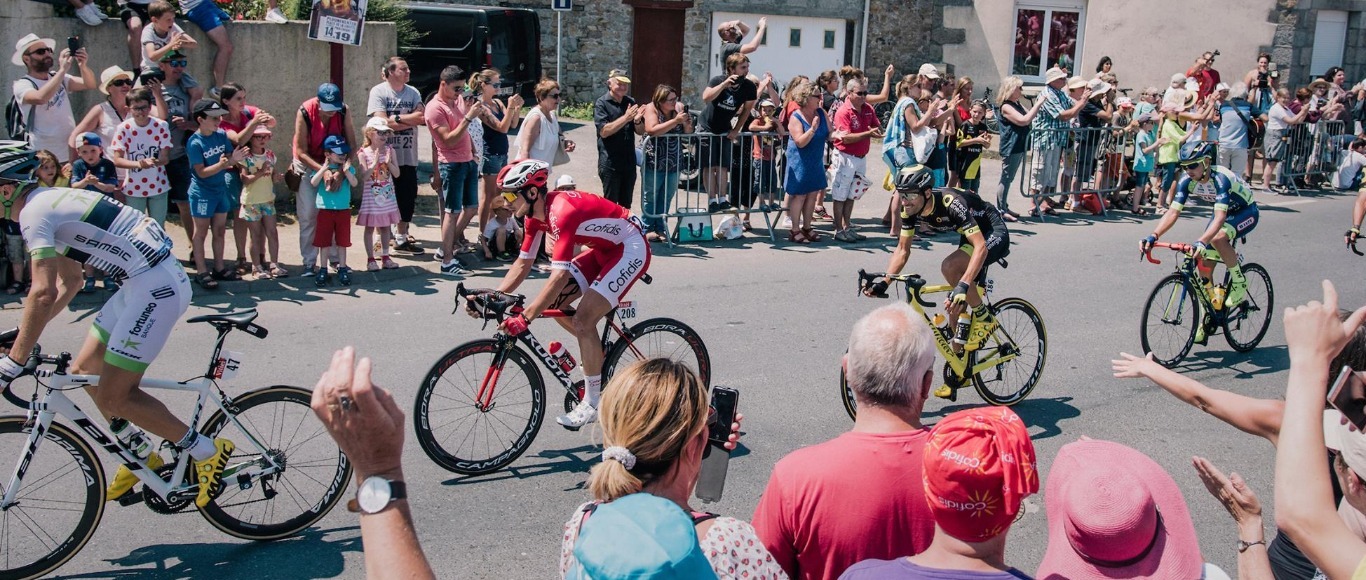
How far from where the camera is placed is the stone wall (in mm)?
11523

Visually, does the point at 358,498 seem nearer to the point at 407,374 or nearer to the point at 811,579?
the point at 811,579

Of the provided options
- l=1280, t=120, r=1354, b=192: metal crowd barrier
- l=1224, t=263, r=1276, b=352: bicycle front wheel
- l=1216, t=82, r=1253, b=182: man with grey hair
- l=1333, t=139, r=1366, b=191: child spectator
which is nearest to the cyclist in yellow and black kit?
l=1224, t=263, r=1276, b=352: bicycle front wheel

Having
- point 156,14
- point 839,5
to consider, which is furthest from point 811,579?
point 839,5

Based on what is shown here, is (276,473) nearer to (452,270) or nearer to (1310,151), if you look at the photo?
(452,270)

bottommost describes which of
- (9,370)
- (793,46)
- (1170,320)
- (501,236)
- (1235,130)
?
(1170,320)

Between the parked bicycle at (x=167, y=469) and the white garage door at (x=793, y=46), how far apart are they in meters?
17.9

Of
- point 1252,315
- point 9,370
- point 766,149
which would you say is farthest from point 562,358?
point 766,149

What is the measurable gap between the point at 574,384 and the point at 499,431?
0.55m

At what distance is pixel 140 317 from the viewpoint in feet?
17.6

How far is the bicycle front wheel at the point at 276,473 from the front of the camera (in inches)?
222

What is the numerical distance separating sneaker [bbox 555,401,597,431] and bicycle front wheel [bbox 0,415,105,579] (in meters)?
2.49

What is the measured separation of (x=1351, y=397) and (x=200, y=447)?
4.62 m

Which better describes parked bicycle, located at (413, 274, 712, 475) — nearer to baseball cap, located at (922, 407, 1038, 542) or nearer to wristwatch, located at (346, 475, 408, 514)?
baseball cap, located at (922, 407, 1038, 542)

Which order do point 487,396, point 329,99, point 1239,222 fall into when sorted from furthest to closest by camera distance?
point 329,99 → point 1239,222 → point 487,396
